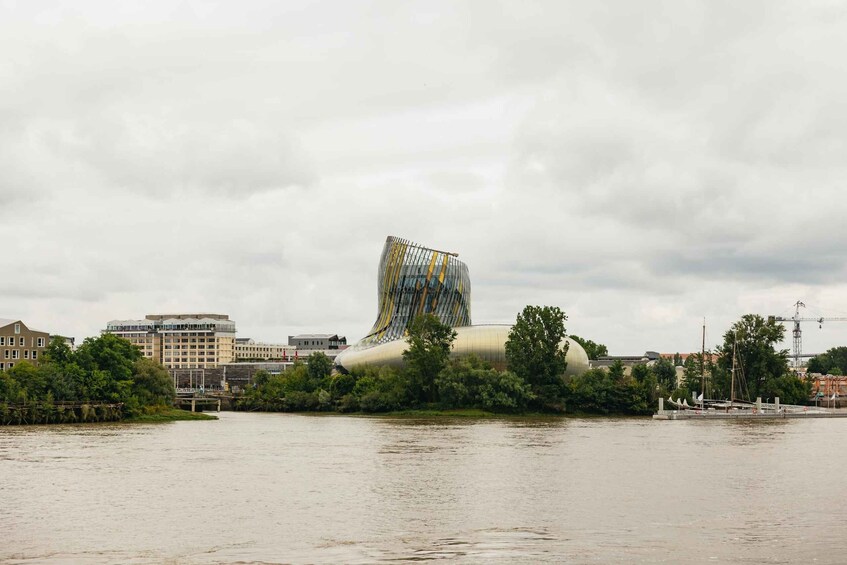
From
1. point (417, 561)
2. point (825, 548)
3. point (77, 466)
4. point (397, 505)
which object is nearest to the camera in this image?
point (417, 561)

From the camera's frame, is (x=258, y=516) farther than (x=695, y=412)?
No

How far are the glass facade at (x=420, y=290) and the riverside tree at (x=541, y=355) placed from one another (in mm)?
47762

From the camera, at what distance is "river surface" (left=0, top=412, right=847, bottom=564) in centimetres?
2795

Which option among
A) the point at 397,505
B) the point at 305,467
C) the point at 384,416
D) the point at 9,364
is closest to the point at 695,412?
the point at 384,416

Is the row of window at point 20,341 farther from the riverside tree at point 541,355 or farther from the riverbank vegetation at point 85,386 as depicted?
the riverside tree at point 541,355

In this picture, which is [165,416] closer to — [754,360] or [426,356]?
[426,356]

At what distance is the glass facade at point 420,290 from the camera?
165500mm

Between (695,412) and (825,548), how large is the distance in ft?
285

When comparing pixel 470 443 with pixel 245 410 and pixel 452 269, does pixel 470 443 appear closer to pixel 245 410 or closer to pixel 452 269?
pixel 245 410

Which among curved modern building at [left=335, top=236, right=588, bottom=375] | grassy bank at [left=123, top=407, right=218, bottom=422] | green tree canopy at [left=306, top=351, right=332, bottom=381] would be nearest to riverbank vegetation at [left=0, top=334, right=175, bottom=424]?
grassy bank at [left=123, top=407, right=218, bottom=422]

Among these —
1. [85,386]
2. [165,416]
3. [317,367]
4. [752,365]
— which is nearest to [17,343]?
[317,367]

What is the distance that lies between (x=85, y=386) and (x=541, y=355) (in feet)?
157

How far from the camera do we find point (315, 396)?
12938 cm

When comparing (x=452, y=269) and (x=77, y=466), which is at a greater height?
(x=452, y=269)
